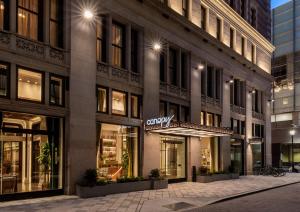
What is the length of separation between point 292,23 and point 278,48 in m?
4.45

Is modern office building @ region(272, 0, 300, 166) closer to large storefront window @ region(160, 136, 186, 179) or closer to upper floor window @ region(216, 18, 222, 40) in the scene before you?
upper floor window @ region(216, 18, 222, 40)

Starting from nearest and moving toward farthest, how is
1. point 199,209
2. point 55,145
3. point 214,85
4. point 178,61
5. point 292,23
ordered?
point 199,209 → point 55,145 → point 178,61 → point 214,85 → point 292,23

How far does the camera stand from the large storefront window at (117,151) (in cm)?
2056

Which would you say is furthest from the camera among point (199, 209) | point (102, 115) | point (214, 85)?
point (214, 85)

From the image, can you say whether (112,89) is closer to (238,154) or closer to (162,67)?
(162,67)

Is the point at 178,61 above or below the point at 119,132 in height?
above

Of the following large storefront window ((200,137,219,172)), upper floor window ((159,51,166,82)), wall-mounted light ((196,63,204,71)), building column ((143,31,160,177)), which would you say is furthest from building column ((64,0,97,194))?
large storefront window ((200,137,219,172))

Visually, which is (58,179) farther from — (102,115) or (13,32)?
(13,32)

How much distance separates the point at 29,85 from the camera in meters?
17.0

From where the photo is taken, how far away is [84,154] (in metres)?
18.9

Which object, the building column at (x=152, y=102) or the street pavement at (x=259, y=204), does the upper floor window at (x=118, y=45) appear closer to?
the building column at (x=152, y=102)

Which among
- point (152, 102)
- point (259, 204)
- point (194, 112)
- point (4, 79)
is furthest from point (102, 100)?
point (194, 112)

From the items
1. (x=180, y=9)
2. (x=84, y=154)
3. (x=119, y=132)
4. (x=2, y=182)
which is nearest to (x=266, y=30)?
(x=180, y=9)

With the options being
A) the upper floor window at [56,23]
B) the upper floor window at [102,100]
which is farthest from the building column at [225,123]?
the upper floor window at [56,23]
